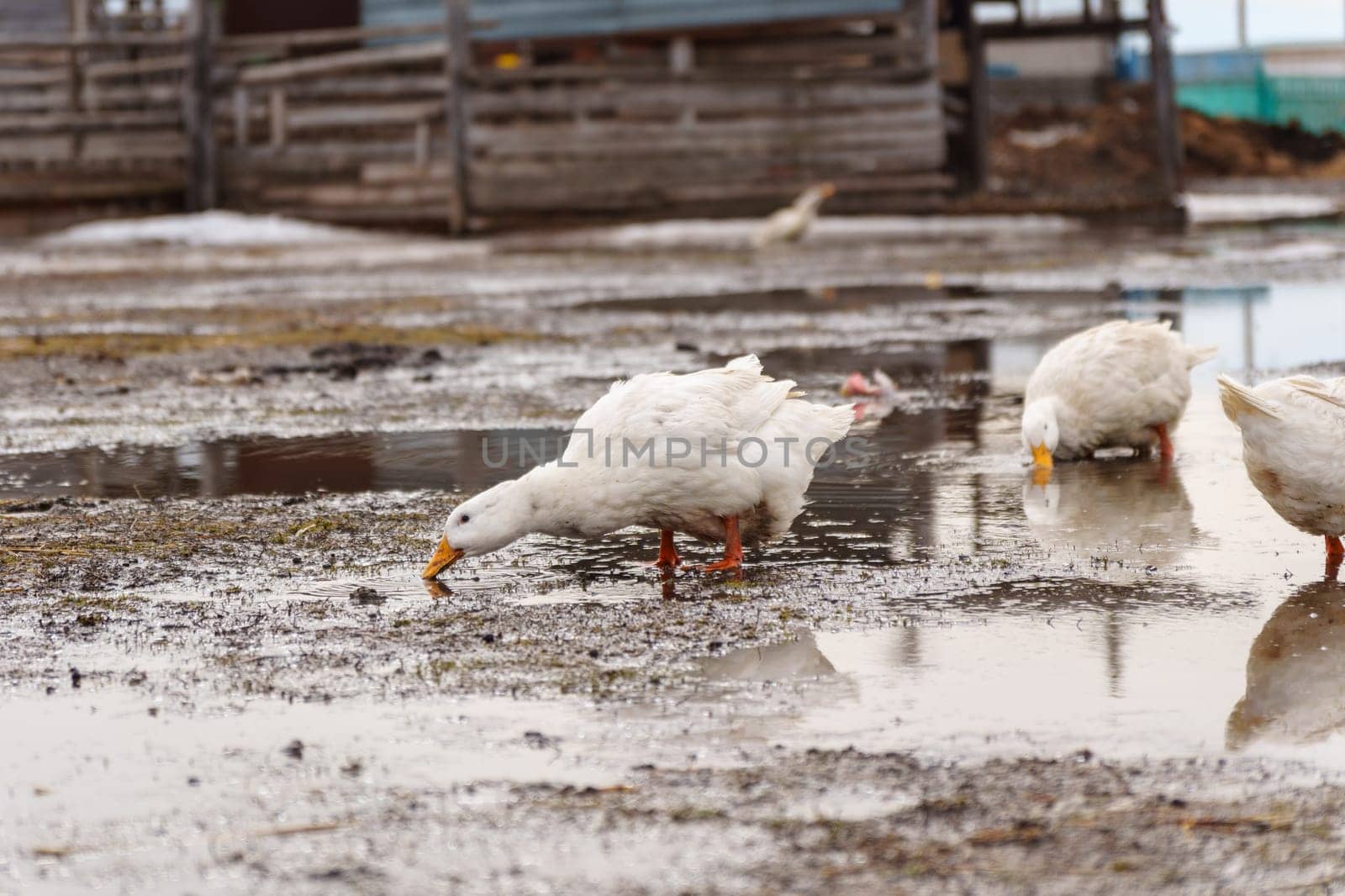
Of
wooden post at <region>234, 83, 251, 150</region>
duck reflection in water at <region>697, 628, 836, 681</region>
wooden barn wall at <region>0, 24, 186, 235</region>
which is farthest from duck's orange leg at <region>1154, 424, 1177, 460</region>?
wooden barn wall at <region>0, 24, 186, 235</region>

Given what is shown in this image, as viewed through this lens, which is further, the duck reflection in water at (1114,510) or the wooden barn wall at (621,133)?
the wooden barn wall at (621,133)

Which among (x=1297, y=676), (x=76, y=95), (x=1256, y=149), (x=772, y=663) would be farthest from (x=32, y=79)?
(x=1256, y=149)

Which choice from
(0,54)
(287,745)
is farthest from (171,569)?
(0,54)

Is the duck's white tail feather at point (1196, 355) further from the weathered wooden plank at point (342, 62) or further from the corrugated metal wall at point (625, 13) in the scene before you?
the weathered wooden plank at point (342, 62)

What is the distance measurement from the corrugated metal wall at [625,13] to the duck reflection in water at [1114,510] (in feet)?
55.8

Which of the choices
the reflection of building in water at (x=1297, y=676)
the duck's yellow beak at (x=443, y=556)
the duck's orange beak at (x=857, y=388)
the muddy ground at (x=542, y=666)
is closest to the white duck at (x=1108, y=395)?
the muddy ground at (x=542, y=666)

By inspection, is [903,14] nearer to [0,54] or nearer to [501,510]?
[0,54]

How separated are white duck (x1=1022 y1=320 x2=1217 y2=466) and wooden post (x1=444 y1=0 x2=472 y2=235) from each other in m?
16.3

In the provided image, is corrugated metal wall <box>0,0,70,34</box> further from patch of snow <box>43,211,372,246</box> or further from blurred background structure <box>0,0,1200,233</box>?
patch of snow <box>43,211,372,246</box>

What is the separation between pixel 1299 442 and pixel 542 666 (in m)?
2.45

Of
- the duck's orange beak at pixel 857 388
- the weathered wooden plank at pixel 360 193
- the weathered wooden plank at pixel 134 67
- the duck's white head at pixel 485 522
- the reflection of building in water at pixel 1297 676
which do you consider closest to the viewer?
the reflection of building in water at pixel 1297 676

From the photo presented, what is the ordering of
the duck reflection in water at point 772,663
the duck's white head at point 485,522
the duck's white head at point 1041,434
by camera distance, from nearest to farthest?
the duck reflection in water at point 772,663 < the duck's white head at point 485,522 < the duck's white head at point 1041,434

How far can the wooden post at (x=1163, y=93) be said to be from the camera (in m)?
25.6

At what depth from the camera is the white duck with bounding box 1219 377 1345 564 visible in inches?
208
